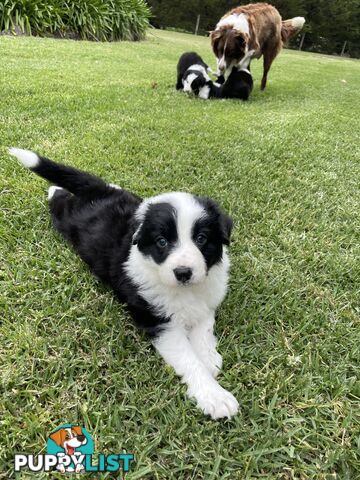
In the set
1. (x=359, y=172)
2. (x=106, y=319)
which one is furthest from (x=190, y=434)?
(x=359, y=172)

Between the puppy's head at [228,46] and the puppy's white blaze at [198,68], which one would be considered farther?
the puppy's white blaze at [198,68]

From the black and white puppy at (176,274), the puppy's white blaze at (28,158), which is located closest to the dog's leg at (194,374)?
the black and white puppy at (176,274)

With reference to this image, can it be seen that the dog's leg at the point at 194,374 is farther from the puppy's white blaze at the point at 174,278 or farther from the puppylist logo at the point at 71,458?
the puppylist logo at the point at 71,458

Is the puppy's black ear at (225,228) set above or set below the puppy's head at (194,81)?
below

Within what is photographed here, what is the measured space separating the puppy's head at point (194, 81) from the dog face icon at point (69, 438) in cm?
644

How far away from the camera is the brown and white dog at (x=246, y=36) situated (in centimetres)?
691

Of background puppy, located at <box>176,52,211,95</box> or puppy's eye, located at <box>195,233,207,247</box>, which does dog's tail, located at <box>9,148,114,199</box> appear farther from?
background puppy, located at <box>176,52,211,95</box>

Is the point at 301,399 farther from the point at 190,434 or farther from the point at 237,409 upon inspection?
the point at 190,434

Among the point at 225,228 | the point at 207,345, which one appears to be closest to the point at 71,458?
the point at 207,345

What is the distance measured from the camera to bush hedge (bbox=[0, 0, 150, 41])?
1053 centimetres

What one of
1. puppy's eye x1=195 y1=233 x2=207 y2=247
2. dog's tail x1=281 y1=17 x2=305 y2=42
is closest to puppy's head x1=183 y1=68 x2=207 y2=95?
dog's tail x1=281 y1=17 x2=305 y2=42

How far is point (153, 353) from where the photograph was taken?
1.86 m

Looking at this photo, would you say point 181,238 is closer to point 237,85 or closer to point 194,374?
point 194,374

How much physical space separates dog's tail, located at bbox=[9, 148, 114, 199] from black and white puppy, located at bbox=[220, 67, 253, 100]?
204 inches
